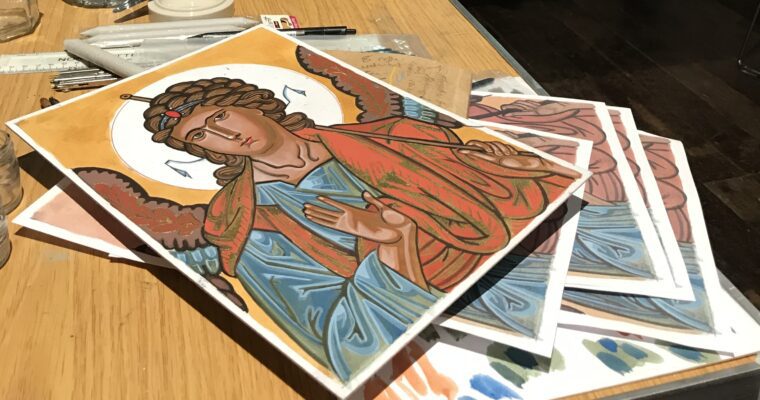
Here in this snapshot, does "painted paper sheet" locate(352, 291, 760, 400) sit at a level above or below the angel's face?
below

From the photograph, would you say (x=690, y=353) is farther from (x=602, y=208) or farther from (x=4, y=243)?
(x=4, y=243)

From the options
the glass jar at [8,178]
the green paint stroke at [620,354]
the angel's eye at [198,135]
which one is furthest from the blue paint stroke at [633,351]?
the glass jar at [8,178]

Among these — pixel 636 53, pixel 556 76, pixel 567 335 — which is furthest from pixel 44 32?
pixel 636 53

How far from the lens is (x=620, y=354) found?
430 mm

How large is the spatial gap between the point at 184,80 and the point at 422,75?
220mm

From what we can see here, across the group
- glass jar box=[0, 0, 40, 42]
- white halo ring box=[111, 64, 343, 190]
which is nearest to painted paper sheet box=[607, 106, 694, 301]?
white halo ring box=[111, 64, 343, 190]

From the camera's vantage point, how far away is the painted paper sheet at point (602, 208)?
0.46m

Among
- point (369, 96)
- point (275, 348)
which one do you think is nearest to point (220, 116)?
point (369, 96)

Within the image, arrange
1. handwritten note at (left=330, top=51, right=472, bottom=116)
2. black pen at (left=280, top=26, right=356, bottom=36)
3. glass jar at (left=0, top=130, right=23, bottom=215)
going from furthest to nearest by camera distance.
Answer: black pen at (left=280, top=26, right=356, bottom=36)
handwritten note at (left=330, top=51, right=472, bottom=116)
glass jar at (left=0, top=130, right=23, bottom=215)

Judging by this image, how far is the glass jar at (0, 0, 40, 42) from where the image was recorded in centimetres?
75

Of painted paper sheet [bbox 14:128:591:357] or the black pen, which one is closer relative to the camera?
painted paper sheet [bbox 14:128:591:357]

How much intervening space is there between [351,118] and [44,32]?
43 cm

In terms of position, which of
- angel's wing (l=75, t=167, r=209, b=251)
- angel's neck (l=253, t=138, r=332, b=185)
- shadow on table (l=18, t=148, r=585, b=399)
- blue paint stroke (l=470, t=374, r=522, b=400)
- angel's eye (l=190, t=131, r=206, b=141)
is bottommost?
blue paint stroke (l=470, t=374, r=522, b=400)

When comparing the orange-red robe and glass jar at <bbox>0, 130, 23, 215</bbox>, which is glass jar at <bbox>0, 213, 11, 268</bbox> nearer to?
glass jar at <bbox>0, 130, 23, 215</bbox>
